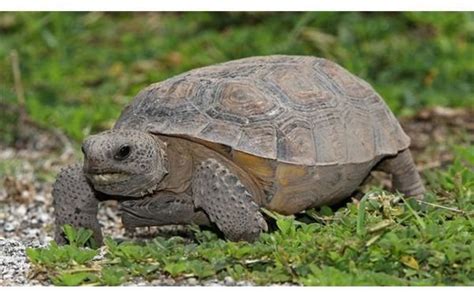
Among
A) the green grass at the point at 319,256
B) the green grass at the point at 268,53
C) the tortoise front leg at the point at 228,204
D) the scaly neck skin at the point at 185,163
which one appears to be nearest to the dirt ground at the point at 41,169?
the green grass at the point at 268,53

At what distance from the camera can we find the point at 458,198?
511 cm

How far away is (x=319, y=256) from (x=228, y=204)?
78 cm

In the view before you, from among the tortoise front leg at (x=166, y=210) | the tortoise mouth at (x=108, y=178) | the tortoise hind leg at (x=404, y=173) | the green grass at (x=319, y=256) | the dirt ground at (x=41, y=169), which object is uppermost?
the tortoise mouth at (x=108, y=178)

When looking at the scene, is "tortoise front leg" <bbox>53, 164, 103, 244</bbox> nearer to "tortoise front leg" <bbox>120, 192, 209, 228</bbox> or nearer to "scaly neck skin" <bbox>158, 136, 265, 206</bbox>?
"tortoise front leg" <bbox>120, 192, 209, 228</bbox>

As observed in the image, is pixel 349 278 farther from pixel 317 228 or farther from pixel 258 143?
pixel 258 143

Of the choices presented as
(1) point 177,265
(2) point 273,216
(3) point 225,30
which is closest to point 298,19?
(3) point 225,30

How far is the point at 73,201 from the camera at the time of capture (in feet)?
16.8

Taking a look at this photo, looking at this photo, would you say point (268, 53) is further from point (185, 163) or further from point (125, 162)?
point (125, 162)

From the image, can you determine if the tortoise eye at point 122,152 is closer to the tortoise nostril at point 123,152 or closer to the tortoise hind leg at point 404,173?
the tortoise nostril at point 123,152

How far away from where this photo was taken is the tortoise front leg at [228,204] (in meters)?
4.73

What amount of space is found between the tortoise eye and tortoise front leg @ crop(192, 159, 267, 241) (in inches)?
13.3

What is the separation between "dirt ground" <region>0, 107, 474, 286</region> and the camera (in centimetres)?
519

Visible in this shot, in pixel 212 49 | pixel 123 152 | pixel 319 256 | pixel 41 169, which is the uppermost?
pixel 123 152

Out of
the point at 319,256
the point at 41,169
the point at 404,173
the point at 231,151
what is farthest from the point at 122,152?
the point at 41,169
